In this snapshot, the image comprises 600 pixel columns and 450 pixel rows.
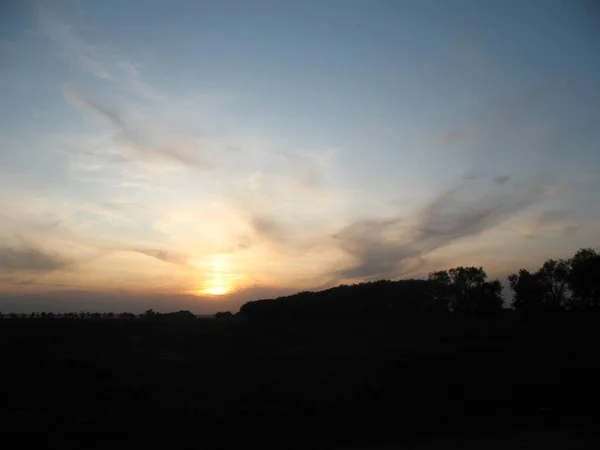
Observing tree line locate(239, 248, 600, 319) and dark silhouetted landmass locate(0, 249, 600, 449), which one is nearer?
dark silhouetted landmass locate(0, 249, 600, 449)

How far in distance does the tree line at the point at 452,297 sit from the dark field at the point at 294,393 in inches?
2158

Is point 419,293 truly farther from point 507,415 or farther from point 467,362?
point 507,415

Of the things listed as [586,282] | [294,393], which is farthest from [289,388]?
[586,282]

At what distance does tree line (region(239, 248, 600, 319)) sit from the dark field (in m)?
54.8

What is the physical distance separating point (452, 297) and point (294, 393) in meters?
90.8

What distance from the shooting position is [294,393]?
1870 cm

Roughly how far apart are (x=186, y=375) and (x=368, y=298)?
77888 millimetres

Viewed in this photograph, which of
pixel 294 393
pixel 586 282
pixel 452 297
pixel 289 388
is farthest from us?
pixel 452 297

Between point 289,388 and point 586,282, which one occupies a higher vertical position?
point 586,282

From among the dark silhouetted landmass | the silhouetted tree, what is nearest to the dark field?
the dark silhouetted landmass

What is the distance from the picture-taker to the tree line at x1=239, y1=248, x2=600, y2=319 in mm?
79750

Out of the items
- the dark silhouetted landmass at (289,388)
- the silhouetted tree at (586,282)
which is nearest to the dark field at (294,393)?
the dark silhouetted landmass at (289,388)

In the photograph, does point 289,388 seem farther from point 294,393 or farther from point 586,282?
point 586,282

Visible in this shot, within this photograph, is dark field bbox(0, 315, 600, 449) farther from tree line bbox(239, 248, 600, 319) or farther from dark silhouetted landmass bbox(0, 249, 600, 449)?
tree line bbox(239, 248, 600, 319)
